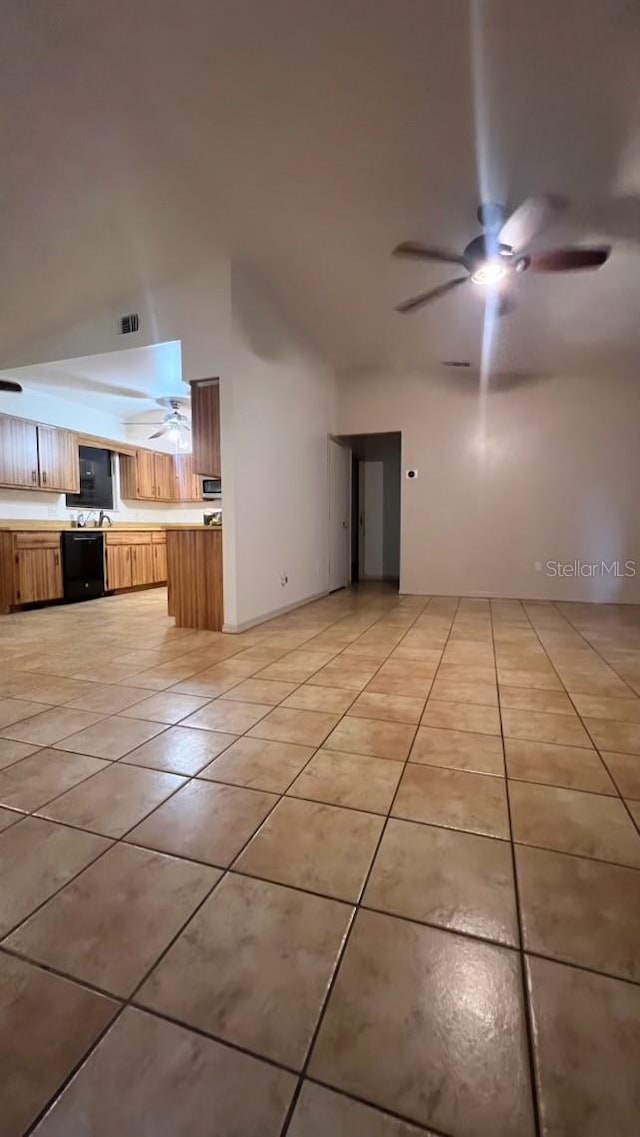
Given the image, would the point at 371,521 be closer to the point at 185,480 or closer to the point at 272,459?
the point at 185,480

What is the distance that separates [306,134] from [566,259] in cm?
168

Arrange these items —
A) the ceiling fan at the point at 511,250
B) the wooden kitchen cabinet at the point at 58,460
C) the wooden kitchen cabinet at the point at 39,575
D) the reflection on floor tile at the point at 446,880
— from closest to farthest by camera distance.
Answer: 1. the reflection on floor tile at the point at 446,880
2. the ceiling fan at the point at 511,250
3. the wooden kitchen cabinet at the point at 39,575
4. the wooden kitchen cabinet at the point at 58,460

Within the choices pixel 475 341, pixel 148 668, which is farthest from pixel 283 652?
pixel 475 341

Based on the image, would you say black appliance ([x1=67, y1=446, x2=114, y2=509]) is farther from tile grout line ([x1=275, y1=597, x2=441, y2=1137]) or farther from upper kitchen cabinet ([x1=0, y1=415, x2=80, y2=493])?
tile grout line ([x1=275, y1=597, x2=441, y2=1137])

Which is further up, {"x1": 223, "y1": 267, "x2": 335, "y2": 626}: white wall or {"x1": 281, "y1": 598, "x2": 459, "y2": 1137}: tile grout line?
{"x1": 223, "y1": 267, "x2": 335, "y2": 626}: white wall

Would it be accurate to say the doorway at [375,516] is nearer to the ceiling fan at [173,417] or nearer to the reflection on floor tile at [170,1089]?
the ceiling fan at [173,417]

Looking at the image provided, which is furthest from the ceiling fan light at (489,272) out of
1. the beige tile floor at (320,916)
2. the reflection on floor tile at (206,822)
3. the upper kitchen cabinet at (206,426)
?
the reflection on floor tile at (206,822)

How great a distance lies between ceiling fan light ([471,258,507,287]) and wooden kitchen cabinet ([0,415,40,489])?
499cm

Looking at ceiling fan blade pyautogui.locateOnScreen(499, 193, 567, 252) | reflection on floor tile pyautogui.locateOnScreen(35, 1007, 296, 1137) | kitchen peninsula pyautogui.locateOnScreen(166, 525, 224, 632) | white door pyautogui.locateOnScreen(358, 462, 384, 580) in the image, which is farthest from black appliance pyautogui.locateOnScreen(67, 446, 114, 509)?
reflection on floor tile pyautogui.locateOnScreen(35, 1007, 296, 1137)

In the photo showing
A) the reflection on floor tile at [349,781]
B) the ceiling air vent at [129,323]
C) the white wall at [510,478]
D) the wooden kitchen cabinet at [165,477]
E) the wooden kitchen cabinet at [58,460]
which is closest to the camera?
the reflection on floor tile at [349,781]

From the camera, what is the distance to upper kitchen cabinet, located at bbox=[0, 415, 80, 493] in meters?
5.28

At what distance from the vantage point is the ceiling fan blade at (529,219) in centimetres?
266

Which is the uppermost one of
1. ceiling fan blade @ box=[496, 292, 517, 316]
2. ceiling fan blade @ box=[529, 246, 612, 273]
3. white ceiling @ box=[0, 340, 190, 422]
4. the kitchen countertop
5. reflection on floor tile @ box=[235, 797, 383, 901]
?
ceiling fan blade @ box=[496, 292, 517, 316]

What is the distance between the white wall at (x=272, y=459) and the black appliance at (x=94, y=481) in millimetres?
3298
